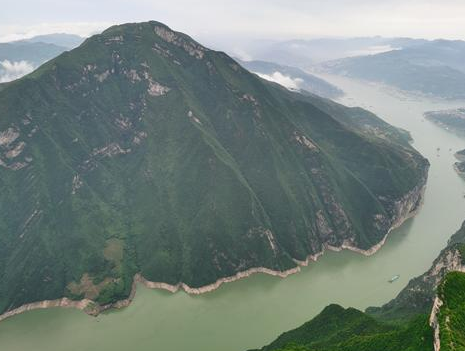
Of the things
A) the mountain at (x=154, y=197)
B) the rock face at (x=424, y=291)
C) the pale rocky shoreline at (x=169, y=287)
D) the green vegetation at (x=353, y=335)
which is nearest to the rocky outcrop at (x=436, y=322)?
the green vegetation at (x=353, y=335)

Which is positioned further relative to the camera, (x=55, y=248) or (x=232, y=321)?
(x=55, y=248)

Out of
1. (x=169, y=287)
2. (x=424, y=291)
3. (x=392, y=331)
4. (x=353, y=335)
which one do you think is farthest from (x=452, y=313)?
(x=169, y=287)

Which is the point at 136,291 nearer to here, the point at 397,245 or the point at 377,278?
the point at 377,278

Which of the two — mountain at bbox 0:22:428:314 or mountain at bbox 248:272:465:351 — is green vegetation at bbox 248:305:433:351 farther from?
mountain at bbox 0:22:428:314

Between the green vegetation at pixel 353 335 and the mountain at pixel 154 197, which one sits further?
the mountain at pixel 154 197

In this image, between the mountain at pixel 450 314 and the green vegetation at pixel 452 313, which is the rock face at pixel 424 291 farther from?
the mountain at pixel 450 314

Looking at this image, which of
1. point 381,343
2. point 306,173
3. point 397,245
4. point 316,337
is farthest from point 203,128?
point 381,343
